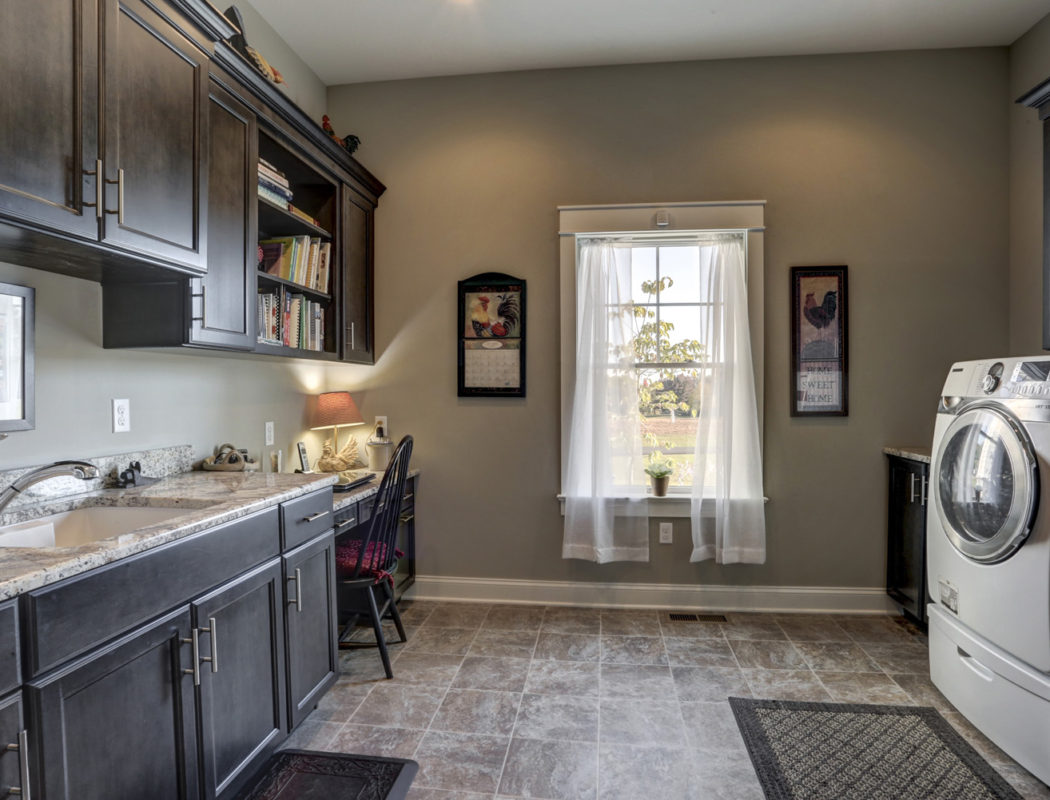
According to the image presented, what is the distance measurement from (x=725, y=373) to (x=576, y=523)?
1.16m

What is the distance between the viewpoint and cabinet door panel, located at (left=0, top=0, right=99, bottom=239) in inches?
50.1

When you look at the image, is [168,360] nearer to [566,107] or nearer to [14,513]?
[14,513]

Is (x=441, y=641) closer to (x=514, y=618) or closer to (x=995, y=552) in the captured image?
(x=514, y=618)

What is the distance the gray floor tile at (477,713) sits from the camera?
2.17m

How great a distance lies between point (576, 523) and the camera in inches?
130

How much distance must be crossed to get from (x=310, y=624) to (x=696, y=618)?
6.73 feet

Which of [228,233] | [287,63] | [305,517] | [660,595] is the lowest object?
[660,595]

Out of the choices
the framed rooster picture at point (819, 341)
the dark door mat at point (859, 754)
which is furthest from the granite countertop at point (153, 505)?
the framed rooster picture at point (819, 341)

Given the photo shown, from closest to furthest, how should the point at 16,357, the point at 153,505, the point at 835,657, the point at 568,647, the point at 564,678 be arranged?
the point at 16,357 → the point at 153,505 → the point at 564,678 → the point at 835,657 → the point at 568,647

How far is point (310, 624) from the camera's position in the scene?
83.7 inches

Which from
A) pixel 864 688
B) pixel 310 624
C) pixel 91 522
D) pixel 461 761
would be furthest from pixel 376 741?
pixel 864 688

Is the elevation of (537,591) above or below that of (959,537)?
below

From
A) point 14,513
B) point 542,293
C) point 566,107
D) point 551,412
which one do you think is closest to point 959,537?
point 551,412

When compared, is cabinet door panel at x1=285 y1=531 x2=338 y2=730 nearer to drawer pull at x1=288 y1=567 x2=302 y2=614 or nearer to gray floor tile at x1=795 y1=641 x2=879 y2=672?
drawer pull at x1=288 y1=567 x2=302 y2=614
